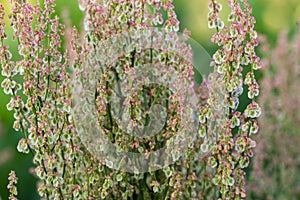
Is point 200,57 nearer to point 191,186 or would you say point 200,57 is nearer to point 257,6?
point 257,6

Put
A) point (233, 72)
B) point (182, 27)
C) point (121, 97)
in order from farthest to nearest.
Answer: point (182, 27) → point (121, 97) → point (233, 72)

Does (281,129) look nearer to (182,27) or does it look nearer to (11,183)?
(182,27)

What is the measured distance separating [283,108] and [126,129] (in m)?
0.99

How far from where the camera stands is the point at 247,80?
3.58 feet

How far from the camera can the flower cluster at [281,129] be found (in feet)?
6.33

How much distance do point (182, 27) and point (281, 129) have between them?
718 mm

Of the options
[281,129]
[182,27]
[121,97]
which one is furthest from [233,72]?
[182,27]

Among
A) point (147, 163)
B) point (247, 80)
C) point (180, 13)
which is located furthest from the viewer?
point (180, 13)

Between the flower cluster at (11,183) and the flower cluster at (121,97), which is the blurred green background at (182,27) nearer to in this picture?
the flower cluster at (121,97)

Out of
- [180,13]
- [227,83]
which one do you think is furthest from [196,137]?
[180,13]

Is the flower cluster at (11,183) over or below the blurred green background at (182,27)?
below

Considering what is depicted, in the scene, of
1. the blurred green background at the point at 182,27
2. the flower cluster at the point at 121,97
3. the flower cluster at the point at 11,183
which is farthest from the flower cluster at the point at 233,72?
the blurred green background at the point at 182,27

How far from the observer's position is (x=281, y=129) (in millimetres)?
1971

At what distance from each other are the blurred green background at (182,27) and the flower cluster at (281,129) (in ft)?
1.34
